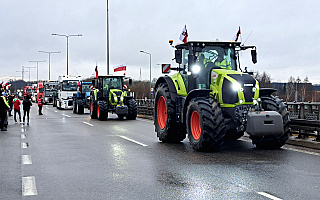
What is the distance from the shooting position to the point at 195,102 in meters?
11.1

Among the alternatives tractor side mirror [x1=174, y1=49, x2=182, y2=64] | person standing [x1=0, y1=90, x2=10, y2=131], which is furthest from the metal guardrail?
person standing [x1=0, y1=90, x2=10, y2=131]

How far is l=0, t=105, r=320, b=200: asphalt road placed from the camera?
6754 mm

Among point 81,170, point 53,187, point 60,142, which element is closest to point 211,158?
point 81,170

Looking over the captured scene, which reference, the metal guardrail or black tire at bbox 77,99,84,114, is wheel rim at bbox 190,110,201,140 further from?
black tire at bbox 77,99,84,114

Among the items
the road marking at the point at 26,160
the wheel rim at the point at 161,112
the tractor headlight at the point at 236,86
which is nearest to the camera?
the road marking at the point at 26,160

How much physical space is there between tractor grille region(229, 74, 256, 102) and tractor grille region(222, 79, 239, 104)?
0.74 feet

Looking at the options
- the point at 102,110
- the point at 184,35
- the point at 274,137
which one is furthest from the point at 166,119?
the point at 102,110

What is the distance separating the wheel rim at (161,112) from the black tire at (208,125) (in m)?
2.77

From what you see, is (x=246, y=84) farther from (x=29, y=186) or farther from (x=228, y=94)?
(x=29, y=186)

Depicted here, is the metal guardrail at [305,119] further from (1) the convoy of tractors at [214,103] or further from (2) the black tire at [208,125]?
(2) the black tire at [208,125]

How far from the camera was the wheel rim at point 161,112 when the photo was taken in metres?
13.9

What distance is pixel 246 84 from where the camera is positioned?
1105 centimetres

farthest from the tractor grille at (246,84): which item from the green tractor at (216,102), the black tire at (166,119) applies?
the black tire at (166,119)

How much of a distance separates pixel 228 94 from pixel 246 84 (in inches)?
20.0
